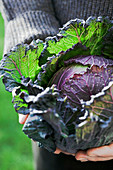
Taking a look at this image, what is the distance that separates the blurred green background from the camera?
1.87 metres

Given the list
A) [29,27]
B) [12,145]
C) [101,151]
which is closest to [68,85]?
[101,151]

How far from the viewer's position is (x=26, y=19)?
120 cm

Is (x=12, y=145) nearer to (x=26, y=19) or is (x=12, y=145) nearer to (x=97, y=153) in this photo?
(x=26, y=19)

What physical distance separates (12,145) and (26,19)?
3.91 ft

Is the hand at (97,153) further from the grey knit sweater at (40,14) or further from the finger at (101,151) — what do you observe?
the grey knit sweater at (40,14)

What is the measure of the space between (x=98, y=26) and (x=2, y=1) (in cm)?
61

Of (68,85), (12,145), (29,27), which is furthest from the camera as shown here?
(12,145)

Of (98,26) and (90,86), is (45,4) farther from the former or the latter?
(90,86)

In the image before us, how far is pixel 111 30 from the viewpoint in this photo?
86cm

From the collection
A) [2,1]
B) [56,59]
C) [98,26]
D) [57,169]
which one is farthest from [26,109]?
[2,1]

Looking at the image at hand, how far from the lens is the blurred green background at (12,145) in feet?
6.15

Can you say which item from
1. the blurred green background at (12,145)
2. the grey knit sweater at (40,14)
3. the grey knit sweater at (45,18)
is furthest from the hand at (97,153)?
the blurred green background at (12,145)

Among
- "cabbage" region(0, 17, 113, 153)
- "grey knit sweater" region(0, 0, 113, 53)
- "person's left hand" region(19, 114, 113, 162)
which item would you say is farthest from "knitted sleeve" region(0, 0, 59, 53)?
"person's left hand" region(19, 114, 113, 162)

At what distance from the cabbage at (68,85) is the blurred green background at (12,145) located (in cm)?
119
